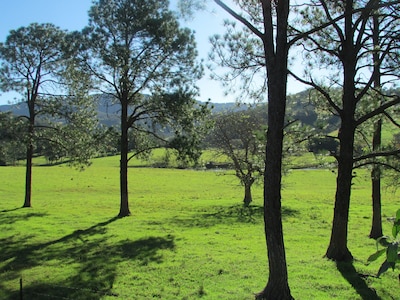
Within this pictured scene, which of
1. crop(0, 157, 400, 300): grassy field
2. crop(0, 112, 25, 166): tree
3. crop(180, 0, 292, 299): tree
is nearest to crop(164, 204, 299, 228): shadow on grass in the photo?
crop(0, 157, 400, 300): grassy field

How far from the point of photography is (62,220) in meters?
22.3

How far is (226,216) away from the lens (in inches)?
1022

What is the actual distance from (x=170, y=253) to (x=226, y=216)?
12.3 metres

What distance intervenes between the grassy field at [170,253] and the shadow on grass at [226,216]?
0.07 meters

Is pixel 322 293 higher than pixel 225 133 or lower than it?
lower

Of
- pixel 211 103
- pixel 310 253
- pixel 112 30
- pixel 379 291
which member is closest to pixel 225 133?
pixel 211 103

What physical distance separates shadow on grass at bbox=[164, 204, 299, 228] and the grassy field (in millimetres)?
68

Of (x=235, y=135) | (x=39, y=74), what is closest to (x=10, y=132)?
(x=39, y=74)

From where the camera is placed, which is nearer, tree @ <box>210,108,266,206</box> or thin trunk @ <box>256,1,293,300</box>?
thin trunk @ <box>256,1,293,300</box>

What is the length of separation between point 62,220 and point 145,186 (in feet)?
87.2

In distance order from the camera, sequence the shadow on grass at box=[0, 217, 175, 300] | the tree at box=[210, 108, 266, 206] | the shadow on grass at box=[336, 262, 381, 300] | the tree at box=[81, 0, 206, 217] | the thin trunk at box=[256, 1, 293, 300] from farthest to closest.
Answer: the tree at box=[210, 108, 266, 206] < the tree at box=[81, 0, 206, 217] < the shadow on grass at box=[0, 217, 175, 300] < the shadow on grass at box=[336, 262, 381, 300] < the thin trunk at box=[256, 1, 293, 300]

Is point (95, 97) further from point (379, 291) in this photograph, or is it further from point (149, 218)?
point (379, 291)

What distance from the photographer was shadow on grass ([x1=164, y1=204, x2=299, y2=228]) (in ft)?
74.8

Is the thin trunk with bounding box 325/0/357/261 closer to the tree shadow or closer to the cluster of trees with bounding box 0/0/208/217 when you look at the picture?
the cluster of trees with bounding box 0/0/208/217
